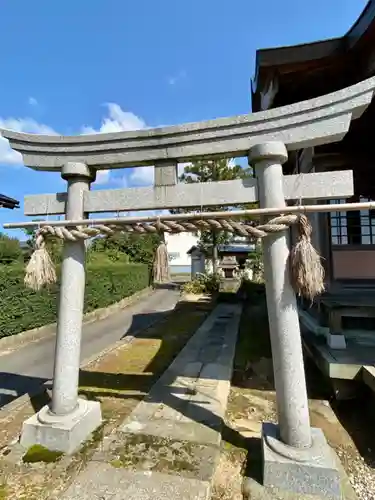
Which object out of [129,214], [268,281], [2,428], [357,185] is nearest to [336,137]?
[268,281]

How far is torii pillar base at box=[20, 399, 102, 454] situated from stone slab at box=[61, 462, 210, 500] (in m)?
0.55

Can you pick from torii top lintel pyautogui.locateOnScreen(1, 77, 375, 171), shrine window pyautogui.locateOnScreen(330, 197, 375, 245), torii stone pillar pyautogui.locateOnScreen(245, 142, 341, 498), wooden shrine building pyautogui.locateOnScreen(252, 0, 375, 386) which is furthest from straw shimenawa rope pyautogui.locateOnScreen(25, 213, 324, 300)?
shrine window pyautogui.locateOnScreen(330, 197, 375, 245)

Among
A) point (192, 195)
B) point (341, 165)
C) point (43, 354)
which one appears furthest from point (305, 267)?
point (43, 354)

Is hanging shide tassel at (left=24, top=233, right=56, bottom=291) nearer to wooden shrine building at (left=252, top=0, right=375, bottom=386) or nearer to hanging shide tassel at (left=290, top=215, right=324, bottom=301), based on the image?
hanging shide tassel at (left=290, top=215, right=324, bottom=301)

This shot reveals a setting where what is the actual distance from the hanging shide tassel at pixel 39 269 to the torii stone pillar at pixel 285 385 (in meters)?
2.53

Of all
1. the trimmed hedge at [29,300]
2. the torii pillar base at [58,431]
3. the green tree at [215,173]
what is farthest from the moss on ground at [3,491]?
the green tree at [215,173]

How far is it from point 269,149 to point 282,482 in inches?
124

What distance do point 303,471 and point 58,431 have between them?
8.21 ft

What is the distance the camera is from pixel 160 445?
3145 mm

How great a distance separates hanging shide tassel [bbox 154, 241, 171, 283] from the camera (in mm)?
3416

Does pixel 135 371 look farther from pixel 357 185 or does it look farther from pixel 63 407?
pixel 357 185

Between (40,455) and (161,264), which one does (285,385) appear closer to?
(161,264)

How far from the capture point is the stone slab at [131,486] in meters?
2.42

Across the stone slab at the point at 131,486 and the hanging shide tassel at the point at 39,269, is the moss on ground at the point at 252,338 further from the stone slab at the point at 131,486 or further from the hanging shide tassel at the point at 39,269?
the hanging shide tassel at the point at 39,269
